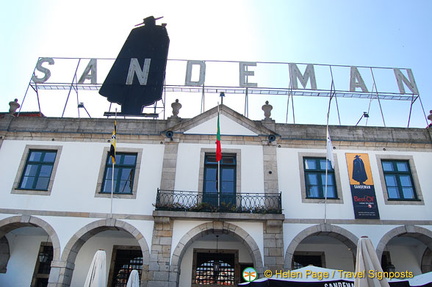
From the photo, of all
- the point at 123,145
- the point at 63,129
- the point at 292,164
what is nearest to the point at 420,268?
the point at 292,164

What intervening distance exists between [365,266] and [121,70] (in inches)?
529

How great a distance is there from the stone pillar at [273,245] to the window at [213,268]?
7.17 feet

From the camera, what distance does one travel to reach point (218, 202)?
39.2 ft

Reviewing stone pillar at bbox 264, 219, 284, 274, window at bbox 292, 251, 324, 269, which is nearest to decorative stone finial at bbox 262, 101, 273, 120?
stone pillar at bbox 264, 219, 284, 274

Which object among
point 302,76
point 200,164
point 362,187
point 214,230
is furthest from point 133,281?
point 302,76

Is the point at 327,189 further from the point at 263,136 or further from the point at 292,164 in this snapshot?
the point at 263,136

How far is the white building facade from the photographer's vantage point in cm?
1161

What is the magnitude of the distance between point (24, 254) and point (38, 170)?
11.3 feet

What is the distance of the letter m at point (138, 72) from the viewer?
15942 millimetres

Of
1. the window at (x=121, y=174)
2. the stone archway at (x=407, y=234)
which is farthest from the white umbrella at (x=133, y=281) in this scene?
the stone archway at (x=407, y=234)

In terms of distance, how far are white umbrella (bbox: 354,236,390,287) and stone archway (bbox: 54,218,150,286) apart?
6764 millimetres

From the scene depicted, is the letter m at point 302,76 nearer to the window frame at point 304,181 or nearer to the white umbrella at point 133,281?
the window frame at point 304,181

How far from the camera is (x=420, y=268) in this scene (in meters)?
13.1

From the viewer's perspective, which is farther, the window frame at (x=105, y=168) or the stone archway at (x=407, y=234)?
the window frame at (x=105, y=168)
